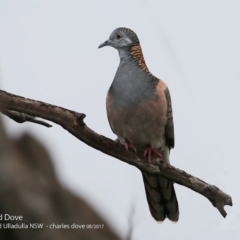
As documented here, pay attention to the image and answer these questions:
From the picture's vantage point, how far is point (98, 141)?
11.4 feet

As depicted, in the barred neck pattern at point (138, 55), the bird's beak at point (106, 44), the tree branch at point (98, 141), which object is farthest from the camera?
the bird's beak at point (106, 44)

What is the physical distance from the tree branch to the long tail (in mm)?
884

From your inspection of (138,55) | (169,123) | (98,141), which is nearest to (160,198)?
(169,123)

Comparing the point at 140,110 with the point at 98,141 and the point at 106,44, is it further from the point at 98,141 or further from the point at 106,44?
the point at 98,141

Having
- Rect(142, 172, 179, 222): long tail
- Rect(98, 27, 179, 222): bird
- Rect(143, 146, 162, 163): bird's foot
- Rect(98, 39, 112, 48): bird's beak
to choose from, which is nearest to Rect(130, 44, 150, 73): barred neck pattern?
Rect(98, 27, 179, 222): bird

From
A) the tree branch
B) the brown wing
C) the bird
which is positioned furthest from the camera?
the brown wing

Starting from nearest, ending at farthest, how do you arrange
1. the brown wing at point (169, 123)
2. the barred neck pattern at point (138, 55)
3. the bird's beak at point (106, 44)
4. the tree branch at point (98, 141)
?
the tree branch at point (98, 141), the brown wing at point (169, 123), the barred neck pattern at point (138, 55), the bird's beak at point (106, 44)

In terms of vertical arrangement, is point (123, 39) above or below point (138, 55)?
above

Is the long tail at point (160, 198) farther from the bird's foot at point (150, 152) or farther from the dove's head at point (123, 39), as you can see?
the dove's head at point (123, 39)

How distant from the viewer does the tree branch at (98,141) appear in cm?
316

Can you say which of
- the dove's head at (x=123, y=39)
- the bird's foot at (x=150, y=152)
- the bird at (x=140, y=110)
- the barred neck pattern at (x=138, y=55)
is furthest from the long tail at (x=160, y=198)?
the dove's head at (x=123, y=39)

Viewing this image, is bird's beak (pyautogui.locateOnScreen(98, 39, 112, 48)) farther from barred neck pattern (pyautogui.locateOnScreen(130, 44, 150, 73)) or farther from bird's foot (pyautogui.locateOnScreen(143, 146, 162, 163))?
bird's foot (pyautogui.locateOnScreen(143, 146, 162, 163))

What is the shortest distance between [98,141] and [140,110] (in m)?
0.95

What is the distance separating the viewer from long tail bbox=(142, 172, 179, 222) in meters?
4.83
